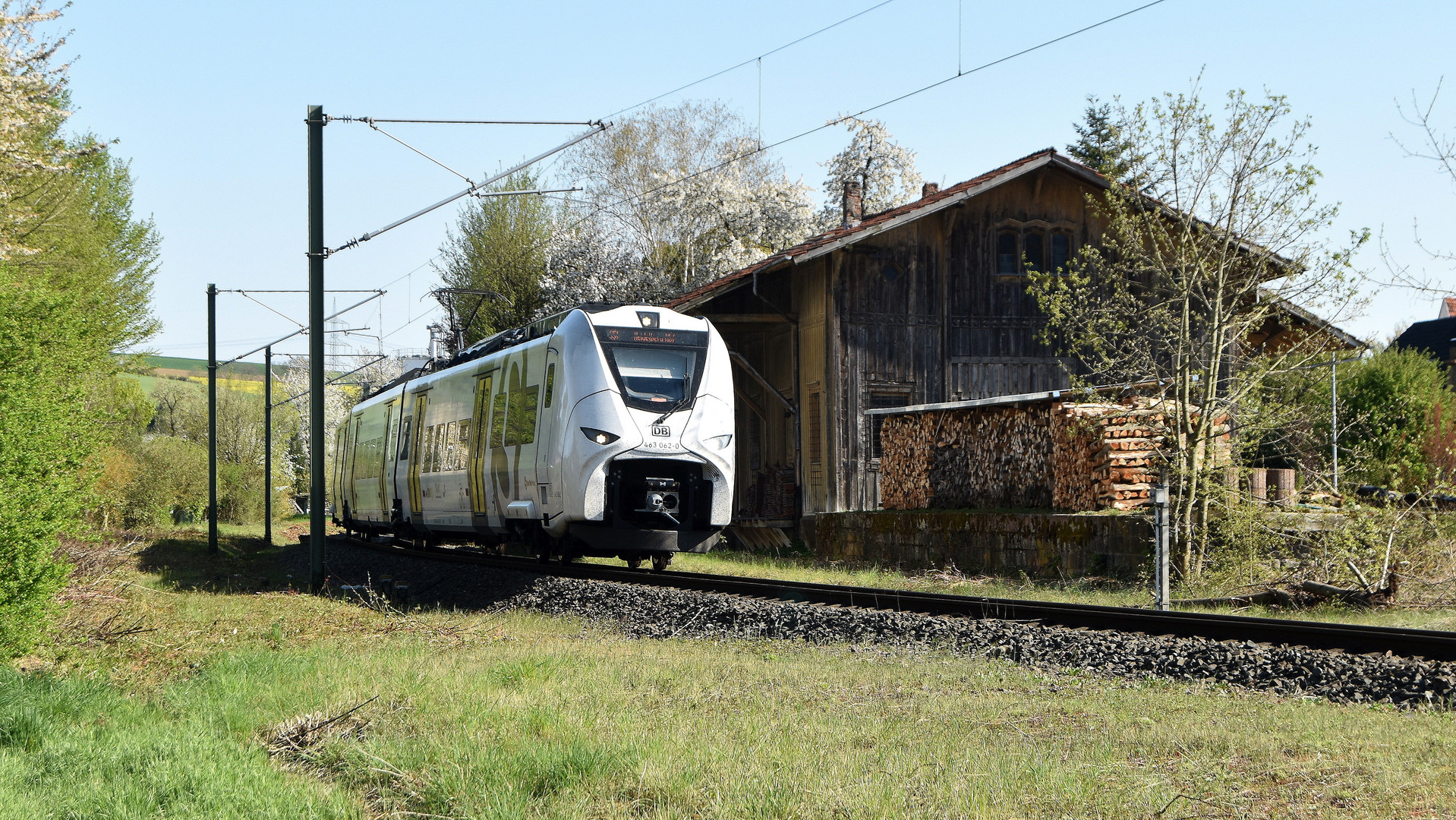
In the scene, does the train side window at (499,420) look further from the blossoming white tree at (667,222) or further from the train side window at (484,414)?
the blossoming white tree at (667,222)

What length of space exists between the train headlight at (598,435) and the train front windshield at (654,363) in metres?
0.47

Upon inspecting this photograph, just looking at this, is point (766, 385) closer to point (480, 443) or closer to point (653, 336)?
point (480, 443)

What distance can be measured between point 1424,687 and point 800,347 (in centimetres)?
2091

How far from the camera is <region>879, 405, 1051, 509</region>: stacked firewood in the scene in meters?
19.6

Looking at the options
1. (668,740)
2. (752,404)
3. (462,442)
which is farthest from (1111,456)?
(668,740)

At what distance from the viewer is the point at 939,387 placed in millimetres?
27078

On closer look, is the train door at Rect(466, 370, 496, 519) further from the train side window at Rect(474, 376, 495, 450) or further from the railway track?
the railway track

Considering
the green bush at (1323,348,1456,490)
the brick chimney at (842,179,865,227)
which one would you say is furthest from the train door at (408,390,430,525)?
the green bush at (1323,348,1456,490)

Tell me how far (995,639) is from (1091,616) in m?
1.04

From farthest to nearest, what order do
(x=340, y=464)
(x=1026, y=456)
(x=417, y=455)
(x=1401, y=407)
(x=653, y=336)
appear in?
(x=1401, y=407) < (x=340, y=464) < (x=417, y=455) < (x=1026, y=456) < (x=653, y=336)

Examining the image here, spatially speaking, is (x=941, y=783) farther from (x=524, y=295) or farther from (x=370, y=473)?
(x=524, y=295)

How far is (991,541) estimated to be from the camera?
61.4ft

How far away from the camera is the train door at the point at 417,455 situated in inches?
859

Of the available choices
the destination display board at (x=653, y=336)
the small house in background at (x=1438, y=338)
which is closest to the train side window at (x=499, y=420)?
the destination display board at (x=653, y=336)
